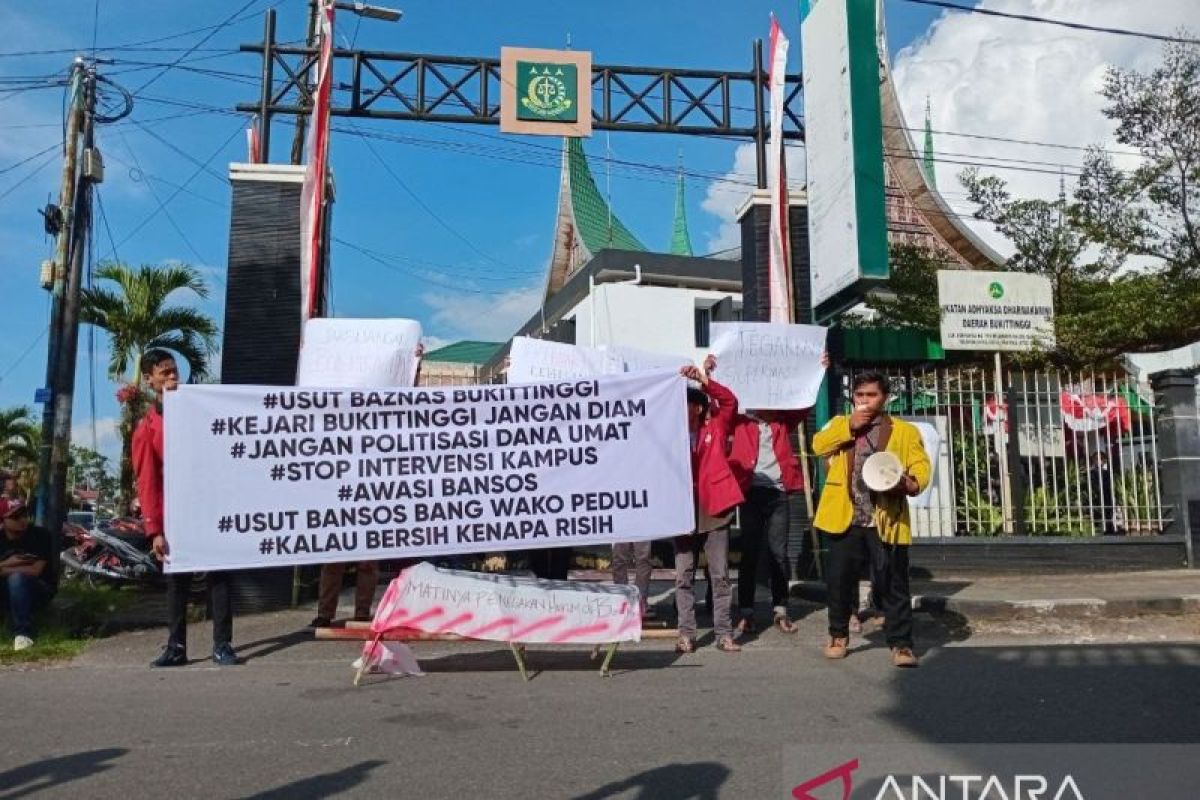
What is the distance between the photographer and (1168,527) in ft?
35.6

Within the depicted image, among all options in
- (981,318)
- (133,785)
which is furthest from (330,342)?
(981,318)

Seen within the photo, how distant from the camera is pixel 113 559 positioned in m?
11.1

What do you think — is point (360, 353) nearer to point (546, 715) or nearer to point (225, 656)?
point (225, 656)

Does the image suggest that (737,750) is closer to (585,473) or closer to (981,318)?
(585,473)

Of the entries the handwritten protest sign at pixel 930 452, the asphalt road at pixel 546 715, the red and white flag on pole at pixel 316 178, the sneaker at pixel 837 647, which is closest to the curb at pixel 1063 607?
the asphalt road at pixel 546 715

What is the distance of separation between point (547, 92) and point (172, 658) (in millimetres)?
8229

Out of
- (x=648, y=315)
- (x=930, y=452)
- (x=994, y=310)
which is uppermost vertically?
(x=648, y=315)

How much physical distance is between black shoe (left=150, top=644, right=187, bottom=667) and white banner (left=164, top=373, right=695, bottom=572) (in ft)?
1.80

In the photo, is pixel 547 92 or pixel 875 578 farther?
pixel 547 92

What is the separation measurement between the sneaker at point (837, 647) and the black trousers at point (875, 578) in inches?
1.2

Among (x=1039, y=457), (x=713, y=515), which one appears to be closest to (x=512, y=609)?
(x=713, y=515)

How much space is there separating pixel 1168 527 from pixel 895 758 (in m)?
8.48

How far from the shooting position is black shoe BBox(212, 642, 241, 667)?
623 centimetres

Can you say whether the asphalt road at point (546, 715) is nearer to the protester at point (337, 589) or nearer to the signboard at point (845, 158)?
the protester at point (337, 589)
